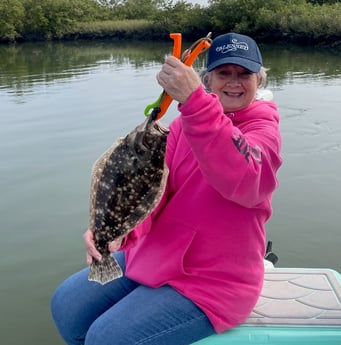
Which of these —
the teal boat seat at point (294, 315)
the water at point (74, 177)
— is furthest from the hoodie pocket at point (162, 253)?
the water at point (74, 177)

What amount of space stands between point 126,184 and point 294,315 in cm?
119

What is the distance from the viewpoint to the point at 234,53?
254cm

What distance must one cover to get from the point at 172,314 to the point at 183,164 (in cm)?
75

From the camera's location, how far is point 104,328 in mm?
2414

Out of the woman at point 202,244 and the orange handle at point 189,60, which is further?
the woman at point 202,244

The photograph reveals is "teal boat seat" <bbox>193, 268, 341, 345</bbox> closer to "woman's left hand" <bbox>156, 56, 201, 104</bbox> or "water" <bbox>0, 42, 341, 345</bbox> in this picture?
"woman's left hand" <bbox>156, 56, 201, 104</bbox>

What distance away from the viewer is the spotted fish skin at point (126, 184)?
220 cm

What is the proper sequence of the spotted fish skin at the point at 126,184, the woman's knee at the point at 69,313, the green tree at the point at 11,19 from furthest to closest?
the green tree at the point at 11,19
the woman's knee at the point at 69,313
the spotted fish skin at the point at 126,184

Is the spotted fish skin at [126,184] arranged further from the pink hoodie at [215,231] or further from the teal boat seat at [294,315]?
the teal boat seat at [294,315]

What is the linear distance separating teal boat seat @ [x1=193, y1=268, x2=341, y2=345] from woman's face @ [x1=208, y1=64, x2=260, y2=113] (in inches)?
43.9

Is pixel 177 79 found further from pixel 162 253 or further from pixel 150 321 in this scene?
pixel 150 321

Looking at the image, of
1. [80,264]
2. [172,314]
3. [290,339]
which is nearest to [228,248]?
[172,314]

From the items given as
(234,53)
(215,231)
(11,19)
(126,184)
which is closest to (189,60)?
(234,53)

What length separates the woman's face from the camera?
8.46 ft
